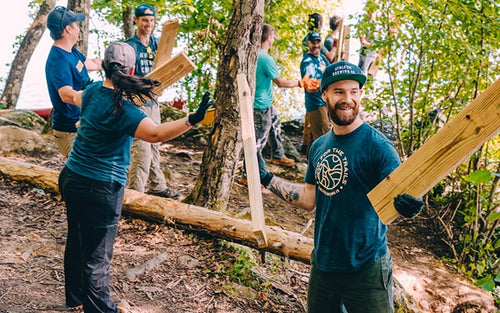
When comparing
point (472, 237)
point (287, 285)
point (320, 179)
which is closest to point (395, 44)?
point (472, 237)

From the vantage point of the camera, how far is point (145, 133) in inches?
109

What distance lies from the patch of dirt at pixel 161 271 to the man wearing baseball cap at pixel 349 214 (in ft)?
5.18

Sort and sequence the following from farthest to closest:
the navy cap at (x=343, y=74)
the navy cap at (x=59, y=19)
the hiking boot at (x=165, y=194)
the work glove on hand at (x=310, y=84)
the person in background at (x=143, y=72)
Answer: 1. the work glove on hand at (x=310, y=84)
2. the hiking boot at (x=165, y=194)
3. the person in background at (x=143, y=72)
4. the navy cap at (x=59, y=19)
5. the navy cap at (x=343, y=74)

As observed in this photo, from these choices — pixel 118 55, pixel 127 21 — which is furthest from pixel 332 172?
pixel 127 21

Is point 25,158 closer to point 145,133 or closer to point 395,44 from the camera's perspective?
point 145,133

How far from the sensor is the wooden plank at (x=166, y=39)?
14.8 ft

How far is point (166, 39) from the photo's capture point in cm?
458


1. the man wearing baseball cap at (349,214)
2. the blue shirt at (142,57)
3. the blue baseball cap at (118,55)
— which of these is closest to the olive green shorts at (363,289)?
the man wearing baseball cap at (349,214)

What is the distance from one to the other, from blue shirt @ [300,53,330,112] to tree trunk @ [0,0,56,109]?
841cm

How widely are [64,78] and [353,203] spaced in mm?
3234

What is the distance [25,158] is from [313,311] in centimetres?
573

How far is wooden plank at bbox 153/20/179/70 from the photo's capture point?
14.8 feet

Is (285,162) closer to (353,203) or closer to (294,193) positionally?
(294,193)

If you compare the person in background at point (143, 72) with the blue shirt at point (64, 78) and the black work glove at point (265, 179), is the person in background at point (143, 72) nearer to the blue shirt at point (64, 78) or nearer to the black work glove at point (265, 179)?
the blue shirt at point (64, 78)
